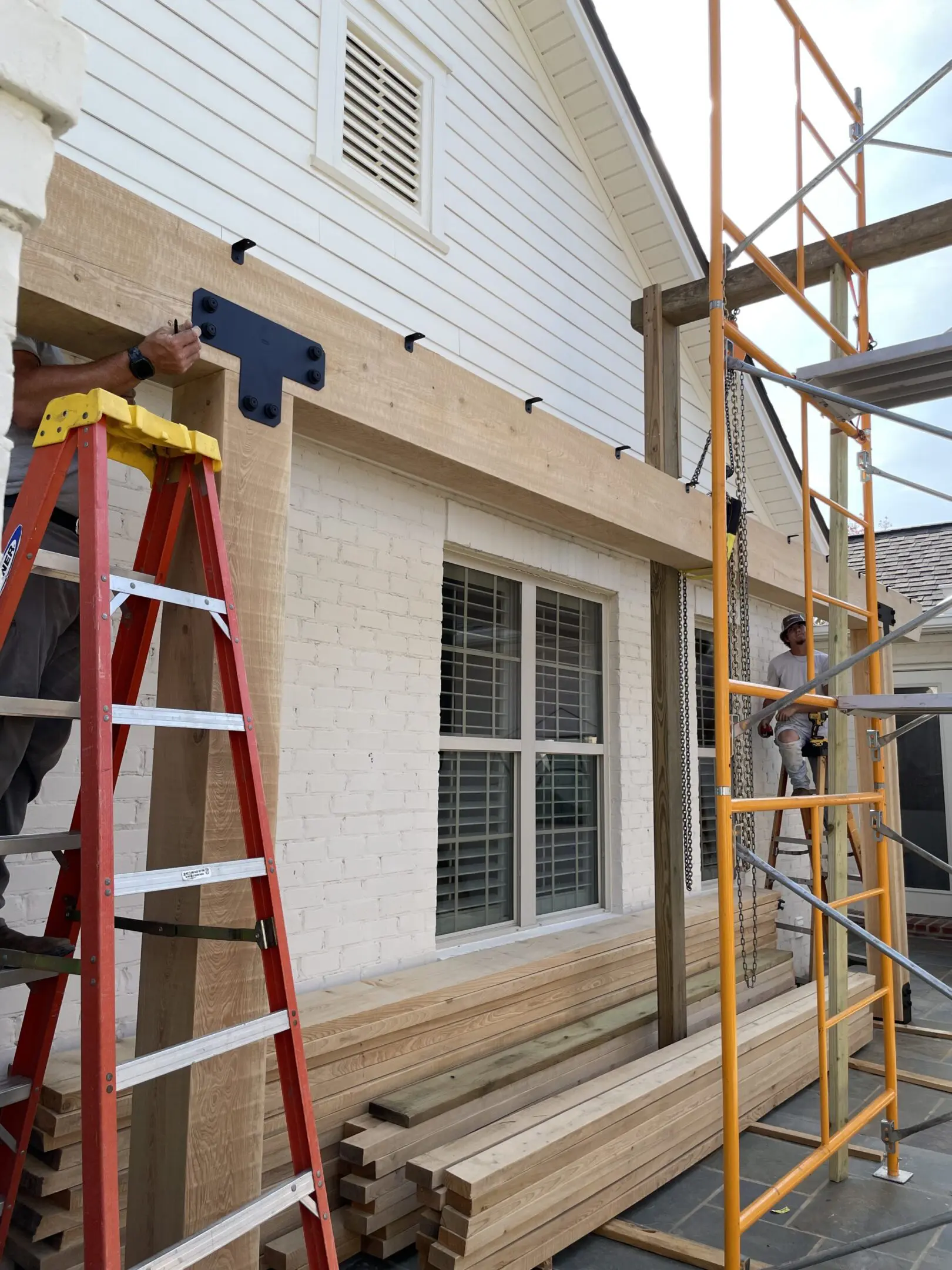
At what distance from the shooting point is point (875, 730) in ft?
12.0

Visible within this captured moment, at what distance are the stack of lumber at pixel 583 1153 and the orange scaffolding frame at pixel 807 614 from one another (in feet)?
1.17

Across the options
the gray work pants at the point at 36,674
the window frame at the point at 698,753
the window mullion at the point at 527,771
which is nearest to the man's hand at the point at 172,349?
the gray work pants at the point at 36,674

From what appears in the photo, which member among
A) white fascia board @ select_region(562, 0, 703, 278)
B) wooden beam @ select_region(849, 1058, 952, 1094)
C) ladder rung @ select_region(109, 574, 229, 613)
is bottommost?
wooden beam @ select_region(849, 1058, 952, 1094)

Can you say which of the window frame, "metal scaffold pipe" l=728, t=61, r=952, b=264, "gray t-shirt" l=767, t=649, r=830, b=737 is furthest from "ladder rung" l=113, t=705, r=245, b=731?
"gray t-shirt" l=767, t=649, r=830, b=737

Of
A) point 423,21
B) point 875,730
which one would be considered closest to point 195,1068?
point 875,730

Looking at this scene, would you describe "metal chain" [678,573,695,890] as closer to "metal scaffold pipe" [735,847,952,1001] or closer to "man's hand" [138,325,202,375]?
"metal scaffold pipe" [735,847,952,1001]

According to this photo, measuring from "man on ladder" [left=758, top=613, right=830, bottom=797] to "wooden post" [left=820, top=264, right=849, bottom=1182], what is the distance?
262 cm

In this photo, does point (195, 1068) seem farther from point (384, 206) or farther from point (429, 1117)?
point (384, 206)

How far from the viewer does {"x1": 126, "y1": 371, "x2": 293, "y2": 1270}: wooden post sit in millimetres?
1729

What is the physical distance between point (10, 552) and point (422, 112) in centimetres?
349

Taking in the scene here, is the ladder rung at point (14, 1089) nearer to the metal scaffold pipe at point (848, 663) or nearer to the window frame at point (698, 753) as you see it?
the metal scaffold pipe at point (848, 663)

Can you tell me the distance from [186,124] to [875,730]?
3.50 metres

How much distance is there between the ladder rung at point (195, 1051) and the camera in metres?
1.32

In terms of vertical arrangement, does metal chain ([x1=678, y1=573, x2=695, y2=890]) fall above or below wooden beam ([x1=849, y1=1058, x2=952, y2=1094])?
above
